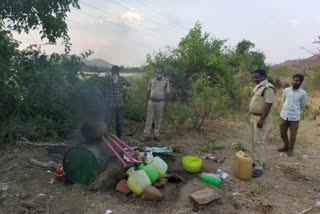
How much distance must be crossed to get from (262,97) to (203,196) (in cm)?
215

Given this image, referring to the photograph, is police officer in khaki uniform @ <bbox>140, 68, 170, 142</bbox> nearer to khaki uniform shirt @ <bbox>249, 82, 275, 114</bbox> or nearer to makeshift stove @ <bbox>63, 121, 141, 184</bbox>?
makeshift stove @ <bbox>63, 121, 141, 184</bbox>

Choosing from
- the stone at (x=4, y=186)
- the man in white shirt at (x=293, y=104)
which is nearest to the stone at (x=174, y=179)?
the stone at (x=4, y=186)

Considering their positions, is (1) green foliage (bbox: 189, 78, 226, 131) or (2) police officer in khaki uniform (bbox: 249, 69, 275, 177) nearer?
(2) police officer in khaki uniform (bbox: 249, 69, 275, 177)

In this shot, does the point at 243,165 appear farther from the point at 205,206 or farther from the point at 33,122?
the point at 33,122

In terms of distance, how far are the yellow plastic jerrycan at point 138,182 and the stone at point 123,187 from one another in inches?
3.6

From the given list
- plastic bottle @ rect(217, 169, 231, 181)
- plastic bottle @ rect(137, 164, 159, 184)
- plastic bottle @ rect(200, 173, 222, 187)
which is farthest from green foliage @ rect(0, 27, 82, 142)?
plastic bottle @ rect(217, 169, 231, 181)

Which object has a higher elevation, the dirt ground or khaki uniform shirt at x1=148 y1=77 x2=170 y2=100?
khaki uniform shirt at x1=148 y1=77 x2=170 y2=100

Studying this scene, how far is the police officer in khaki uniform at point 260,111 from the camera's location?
170 inches

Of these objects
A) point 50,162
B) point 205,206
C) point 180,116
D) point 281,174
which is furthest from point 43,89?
point 281,174

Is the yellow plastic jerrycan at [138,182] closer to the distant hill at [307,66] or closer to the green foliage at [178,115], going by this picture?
the green foliage at [178,115]

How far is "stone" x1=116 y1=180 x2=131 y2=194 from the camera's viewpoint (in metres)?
3.63

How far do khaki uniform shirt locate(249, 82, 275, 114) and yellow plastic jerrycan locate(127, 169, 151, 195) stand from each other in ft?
7.84

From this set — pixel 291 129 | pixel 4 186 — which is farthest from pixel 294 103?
pixel 4 186

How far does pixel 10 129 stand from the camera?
4.93 m
